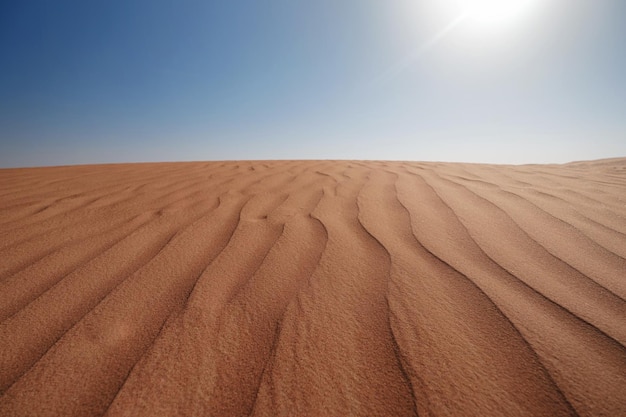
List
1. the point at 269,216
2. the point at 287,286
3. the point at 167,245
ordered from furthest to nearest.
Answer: the point at 269,216, the point at 167,245, the point at 287,286

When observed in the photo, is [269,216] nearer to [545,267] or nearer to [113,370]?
[113,370]

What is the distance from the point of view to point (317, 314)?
816 mm

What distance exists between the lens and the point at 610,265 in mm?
1065

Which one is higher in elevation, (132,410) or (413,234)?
(413,234)

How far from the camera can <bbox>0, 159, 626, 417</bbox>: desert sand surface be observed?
23.0 inches

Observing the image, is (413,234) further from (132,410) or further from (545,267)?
(132,410)

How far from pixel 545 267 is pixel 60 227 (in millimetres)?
2351

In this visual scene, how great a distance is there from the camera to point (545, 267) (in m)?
1.06

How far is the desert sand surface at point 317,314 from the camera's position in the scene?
1.92 feet

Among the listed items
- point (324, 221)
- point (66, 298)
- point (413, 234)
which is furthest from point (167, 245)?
point (413, 234)

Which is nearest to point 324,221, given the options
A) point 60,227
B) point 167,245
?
point 167,245

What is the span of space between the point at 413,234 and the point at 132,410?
122 cm

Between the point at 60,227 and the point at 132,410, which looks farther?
the point at 60,227

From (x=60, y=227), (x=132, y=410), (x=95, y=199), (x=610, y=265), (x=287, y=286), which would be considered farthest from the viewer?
(x=95, y=199)
